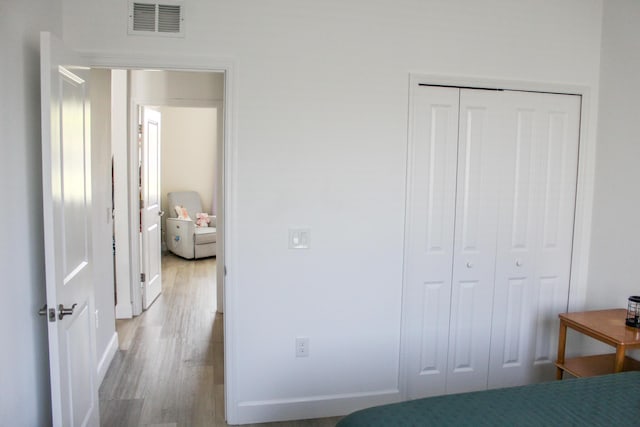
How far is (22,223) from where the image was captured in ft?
6.52

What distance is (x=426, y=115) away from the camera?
9.59ft

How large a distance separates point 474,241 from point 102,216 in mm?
2673

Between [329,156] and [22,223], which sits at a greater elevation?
[329,156]

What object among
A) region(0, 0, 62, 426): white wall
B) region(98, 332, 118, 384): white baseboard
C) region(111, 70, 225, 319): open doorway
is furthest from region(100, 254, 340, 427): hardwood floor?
region(0, 0, 62, 426): white wall

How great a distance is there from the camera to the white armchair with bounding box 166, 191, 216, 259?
731 cm

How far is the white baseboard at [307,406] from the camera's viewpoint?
284cm

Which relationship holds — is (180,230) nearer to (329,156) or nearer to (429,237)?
(329,156)

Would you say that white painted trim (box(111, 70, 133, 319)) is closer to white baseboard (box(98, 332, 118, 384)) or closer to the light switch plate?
white baseboard (box(98, 332, 118, 384))

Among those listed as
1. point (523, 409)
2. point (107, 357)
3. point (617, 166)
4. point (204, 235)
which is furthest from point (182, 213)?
point (523, 409)

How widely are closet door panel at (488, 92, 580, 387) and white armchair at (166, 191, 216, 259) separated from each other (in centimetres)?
519

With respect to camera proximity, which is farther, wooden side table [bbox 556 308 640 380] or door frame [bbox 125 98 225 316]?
door frame [bbox 125 98 225 316]

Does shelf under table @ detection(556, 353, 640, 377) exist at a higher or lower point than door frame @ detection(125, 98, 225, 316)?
lower

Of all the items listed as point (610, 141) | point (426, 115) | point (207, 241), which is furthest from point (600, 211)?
point (207, 241)

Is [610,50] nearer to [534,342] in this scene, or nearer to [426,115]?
[426,115]
